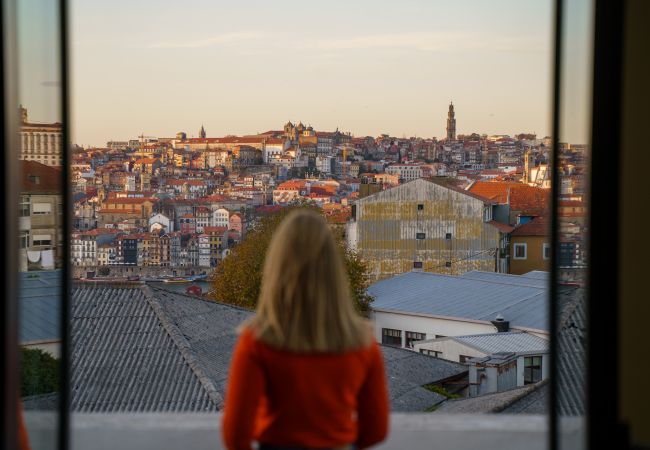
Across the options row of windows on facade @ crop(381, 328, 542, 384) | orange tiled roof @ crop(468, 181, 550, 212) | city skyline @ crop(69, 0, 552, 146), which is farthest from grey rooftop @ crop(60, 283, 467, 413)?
city skyline @ crop(69, 0, 552, 146)

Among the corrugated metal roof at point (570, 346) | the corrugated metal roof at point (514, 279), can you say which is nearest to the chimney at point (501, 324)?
the corrugated metal roof at point (514, 279)

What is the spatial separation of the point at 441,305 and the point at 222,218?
90.3 feet

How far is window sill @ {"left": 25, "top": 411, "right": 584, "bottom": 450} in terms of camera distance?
1444 mm

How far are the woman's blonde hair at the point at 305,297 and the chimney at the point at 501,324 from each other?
17299mm

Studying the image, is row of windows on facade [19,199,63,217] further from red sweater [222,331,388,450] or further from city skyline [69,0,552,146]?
city skyline [69,0,552,146]

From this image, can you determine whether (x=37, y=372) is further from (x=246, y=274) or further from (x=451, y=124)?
(x=451, y=124)

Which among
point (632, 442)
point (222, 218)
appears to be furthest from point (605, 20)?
point (222, 218)

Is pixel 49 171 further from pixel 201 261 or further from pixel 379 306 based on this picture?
pixel 201 261

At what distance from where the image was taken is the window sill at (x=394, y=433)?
4.74 ft

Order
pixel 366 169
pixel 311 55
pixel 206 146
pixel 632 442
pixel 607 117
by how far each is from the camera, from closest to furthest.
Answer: pixel 607 117
pixel 632 442
pixel 311 55
pixel 366 169
pixel 206 146

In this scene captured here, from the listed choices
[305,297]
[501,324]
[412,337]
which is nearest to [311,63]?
[412,337]

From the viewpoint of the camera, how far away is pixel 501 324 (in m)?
17.9

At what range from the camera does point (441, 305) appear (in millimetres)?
20469

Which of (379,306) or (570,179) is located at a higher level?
(570,179)
